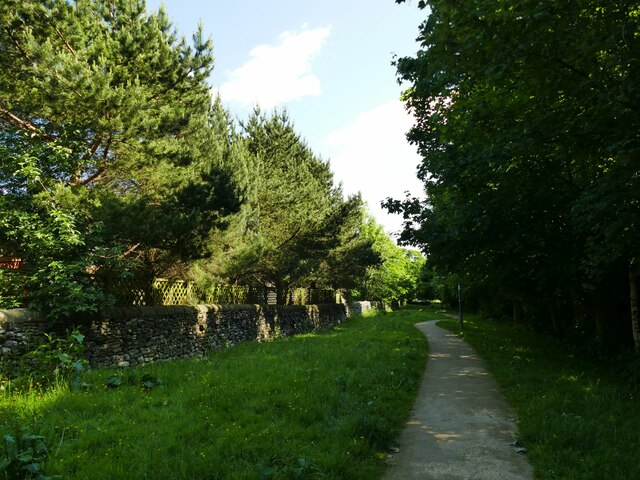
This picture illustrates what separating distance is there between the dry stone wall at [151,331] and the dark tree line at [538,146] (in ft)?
26.6

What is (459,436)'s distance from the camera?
5.85 m

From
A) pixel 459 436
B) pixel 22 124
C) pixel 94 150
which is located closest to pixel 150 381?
pixel 459 436

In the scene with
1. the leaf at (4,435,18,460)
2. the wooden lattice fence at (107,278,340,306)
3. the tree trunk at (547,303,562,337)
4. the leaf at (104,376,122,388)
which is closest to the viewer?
the leaf at (4,435,18,460)

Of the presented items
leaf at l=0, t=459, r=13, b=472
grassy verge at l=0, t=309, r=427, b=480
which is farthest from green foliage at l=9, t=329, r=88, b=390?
leaf at l=0, t=459, r=13, b=472

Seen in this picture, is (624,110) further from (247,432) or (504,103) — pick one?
(247,432)

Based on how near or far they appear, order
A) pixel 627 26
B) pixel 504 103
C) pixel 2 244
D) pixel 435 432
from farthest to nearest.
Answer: pixel 2 244, pixel 504 103, pixel 435 432, pixel 627 26

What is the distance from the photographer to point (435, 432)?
6086 millimetres

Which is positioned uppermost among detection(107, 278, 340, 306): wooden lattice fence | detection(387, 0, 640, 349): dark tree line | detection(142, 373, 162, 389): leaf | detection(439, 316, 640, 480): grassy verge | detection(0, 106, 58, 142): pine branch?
detection(0, 106, 58, 142): pine branch

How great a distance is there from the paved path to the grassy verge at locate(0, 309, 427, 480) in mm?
306

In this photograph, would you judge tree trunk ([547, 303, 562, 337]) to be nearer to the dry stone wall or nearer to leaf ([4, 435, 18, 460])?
the dry stone wall

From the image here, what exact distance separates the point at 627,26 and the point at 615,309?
12.6 meters

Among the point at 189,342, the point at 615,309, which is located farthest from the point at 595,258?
the point at 189,342

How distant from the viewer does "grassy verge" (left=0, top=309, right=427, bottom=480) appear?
4547mm

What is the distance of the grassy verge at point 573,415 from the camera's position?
4.73 metres
